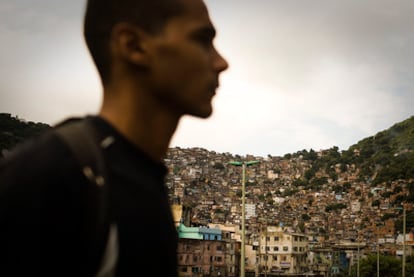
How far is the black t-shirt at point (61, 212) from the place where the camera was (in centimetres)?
125

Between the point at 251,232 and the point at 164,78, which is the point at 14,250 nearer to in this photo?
the point at 164,78

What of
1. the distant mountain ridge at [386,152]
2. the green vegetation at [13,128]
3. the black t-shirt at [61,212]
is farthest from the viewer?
the distant mountain ridge at [386,152]

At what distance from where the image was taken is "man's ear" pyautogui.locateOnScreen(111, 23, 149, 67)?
64.9 inches

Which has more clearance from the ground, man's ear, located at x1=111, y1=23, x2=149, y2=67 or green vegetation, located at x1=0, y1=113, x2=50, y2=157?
green vegetation, located at x1=0, y1=113, x2=50, y2=157

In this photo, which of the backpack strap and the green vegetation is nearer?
the backpack strap

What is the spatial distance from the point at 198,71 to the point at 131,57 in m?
0.21

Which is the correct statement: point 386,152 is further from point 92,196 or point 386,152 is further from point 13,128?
point 92,196

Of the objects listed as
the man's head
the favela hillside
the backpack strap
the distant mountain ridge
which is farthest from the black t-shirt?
the distant mountain ridge

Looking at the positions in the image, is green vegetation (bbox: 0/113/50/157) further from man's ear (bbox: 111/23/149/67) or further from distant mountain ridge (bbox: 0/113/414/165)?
distant mountain ridge (bbox: 0/113/414/165)

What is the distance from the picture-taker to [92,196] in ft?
4.40

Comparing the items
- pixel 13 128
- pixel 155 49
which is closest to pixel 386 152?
pixel 13 128

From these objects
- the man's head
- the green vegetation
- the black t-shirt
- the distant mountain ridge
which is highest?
the distant mountain ridge

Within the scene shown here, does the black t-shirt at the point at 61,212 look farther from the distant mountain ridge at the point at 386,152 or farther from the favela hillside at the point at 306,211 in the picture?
the distant mountain ridge at the point at 386,152

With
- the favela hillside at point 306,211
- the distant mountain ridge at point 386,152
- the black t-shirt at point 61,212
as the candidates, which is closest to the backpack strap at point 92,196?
the black t-shirt at point 61,212
